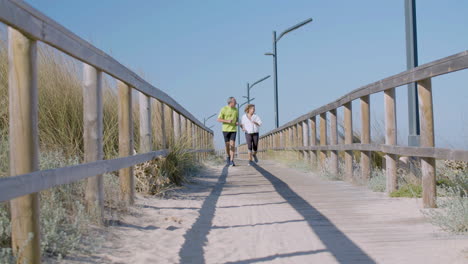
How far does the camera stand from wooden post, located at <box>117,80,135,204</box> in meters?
5.84

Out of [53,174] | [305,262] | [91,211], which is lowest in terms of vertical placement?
[305,262]

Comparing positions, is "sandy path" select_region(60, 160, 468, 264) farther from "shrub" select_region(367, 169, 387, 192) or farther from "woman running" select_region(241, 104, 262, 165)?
"woman running" select_region(241, 104, 262, 165)

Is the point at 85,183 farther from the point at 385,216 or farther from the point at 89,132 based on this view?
the point at 385,216

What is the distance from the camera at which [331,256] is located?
3941mm

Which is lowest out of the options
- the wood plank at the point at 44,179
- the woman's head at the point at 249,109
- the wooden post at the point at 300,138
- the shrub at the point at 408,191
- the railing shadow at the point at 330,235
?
the railing shadow at the point at 330,235

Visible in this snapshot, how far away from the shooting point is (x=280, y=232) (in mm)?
4887

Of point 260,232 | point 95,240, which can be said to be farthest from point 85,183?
point 260,232

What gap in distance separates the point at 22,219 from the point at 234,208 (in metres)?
3.58

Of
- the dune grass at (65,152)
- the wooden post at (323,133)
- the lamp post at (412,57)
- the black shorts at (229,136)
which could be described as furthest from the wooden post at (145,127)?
the black shorts at (229,136)

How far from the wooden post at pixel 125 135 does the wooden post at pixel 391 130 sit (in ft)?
9.92

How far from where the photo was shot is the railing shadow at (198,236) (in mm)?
4043

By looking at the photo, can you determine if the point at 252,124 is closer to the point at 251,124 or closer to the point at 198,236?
the point at 251,124

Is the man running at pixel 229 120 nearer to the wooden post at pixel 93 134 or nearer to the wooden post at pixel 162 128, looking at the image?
the wooden post at pixel 162 128

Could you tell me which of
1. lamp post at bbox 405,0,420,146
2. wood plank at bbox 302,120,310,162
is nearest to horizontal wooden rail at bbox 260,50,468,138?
lamp post at bbox 405,0,420,146
